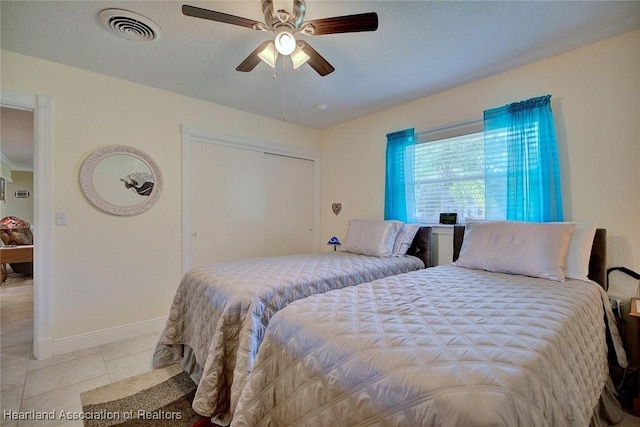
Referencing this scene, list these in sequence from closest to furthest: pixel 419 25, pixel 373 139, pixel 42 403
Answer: pixel 42 403, pixel 419 25, pixel 373 139

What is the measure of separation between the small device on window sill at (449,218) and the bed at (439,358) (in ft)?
3.78

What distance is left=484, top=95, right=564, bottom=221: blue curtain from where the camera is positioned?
2252 mm

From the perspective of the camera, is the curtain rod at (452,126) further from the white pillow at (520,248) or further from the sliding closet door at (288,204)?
the sliding closet door at (288,204)

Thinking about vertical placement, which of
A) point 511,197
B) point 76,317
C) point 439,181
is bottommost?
point 76,317

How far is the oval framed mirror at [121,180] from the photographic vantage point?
8.40 feet

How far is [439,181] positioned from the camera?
3.06m

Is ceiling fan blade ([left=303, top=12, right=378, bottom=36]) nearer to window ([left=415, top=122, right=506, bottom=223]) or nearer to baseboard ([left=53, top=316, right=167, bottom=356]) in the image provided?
window ([left=415, top=122, right=506, bottom=223])

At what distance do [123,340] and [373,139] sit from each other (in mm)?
3468

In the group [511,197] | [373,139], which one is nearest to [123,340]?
[373,139]

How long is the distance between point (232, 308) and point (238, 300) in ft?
0.17

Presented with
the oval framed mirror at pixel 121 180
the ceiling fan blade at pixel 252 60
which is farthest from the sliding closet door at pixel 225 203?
the ceiling fan blade at pixel 252 60

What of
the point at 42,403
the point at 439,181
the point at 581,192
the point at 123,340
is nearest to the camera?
the point at 42,403

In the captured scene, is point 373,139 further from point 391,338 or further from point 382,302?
point 391,338

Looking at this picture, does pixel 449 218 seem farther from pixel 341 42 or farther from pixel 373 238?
pixel 341 42
